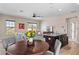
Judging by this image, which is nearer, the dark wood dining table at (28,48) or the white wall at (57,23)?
the dark wood dining table at (28,48)

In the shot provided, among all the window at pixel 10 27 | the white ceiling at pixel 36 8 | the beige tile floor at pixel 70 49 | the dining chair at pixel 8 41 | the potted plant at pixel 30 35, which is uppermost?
the white ceiling at pixel 36 8

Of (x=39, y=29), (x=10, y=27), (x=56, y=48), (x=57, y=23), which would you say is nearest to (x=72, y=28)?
(x=57, y=23)

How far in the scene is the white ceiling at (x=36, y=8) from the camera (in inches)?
73.2

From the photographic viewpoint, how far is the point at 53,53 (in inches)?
76.8

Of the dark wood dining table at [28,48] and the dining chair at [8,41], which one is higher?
the dining chair at [8,41]

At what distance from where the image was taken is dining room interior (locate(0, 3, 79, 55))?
73.4 inches

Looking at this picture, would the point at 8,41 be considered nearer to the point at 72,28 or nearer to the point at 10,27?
the point at 10,27

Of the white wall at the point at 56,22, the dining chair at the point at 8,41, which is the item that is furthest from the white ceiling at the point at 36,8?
the dining chair at the point at 8,41

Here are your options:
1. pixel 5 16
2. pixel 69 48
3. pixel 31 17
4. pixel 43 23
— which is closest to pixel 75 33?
pixel 69 48

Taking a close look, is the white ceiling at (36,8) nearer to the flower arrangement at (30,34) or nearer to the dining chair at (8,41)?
the flower arrangement at (30,34)

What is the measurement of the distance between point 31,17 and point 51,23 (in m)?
0.38

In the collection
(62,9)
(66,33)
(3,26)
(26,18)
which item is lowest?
(66,33)

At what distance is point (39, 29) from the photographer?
1981mm
